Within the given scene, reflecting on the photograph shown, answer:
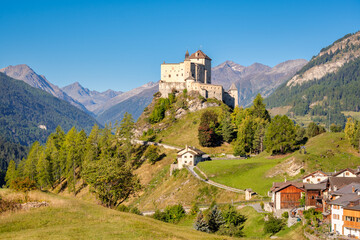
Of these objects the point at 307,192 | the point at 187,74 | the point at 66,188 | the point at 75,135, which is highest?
the point at 187,74

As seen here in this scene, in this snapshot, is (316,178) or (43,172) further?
(43,172)

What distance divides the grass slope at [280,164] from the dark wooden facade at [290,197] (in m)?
13.4

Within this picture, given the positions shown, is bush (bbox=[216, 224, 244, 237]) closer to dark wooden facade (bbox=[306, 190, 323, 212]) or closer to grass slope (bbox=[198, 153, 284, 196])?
dark wooden facade (bbox=[306, 190, 323, 212])

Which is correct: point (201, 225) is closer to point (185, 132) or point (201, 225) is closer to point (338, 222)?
point (338, 222)

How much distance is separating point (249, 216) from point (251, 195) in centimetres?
1153

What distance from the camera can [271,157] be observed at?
4008 inches

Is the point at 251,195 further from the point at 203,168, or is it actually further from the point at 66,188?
the point at 66,188

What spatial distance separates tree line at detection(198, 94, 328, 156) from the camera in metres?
102

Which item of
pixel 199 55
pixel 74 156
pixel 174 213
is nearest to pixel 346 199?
pixel 174 213

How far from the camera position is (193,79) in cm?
14738

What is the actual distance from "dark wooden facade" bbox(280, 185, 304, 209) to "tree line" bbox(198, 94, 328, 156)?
34794 millimetres

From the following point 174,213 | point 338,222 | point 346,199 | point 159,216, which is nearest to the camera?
point 338,222

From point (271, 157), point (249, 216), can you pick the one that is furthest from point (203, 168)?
point (249, 216)

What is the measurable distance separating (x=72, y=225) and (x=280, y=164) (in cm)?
5998
